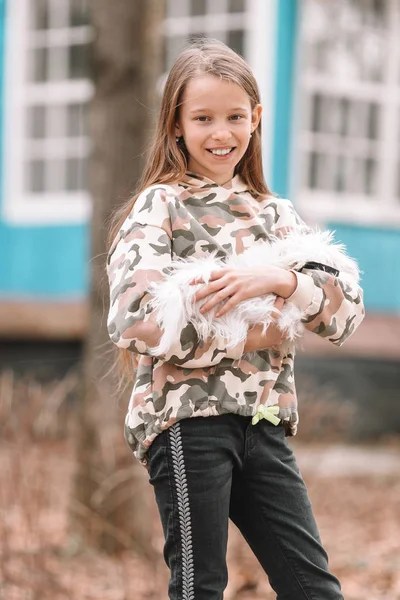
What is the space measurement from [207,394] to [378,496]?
4835 mm

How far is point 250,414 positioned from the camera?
238 cm

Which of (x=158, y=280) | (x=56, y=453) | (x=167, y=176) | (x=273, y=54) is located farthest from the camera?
(x=273, y=54)

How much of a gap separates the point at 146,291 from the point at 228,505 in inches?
22.2

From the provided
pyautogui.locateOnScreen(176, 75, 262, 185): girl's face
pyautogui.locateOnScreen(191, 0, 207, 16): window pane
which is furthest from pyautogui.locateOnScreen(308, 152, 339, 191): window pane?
pyautogui.locateOnScreen(176, 75, 262, 185): girl's face

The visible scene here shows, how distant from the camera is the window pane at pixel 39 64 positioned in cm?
972

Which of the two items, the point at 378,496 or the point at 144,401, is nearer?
the point at 144,401

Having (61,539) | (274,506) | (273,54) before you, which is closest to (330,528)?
(61,539)

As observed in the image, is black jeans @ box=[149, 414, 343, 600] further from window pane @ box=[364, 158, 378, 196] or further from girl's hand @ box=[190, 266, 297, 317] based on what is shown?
window pane @ box=[364, 158, 378, 196]

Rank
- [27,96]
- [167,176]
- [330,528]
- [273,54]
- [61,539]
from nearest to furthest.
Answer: [167,176], [61,539], [330,528], [273,54], [27,96]

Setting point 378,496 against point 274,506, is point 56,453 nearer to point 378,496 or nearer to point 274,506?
point 378,496

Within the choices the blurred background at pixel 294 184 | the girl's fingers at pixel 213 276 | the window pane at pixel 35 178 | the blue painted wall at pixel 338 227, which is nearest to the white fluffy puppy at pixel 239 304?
the girl's fingers at pixel 213 276

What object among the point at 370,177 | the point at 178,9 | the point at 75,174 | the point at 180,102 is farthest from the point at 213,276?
the point at 75,174

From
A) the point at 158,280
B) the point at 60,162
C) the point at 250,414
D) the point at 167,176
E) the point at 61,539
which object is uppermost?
the point at 167,176

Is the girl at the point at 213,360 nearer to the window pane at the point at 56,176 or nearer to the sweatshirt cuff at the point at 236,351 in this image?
the sweatshirt cuff at the point at 236,351
